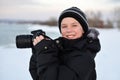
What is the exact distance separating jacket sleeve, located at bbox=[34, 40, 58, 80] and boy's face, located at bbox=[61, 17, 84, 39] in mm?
108

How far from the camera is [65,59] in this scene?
5.02ft

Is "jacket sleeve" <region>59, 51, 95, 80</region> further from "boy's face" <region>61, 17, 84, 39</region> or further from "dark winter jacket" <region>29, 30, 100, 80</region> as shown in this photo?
"boy's face" <region>61, 17, 84, 39</region>

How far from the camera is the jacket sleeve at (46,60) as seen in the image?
4.77 feet

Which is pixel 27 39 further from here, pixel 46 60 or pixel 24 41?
pixel 46 60

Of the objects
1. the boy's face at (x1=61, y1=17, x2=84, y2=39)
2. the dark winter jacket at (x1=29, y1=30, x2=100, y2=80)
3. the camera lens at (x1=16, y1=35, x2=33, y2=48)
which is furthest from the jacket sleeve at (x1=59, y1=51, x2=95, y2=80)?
the camera lens at (x1=16, y1=35, x2=33, y2=48)

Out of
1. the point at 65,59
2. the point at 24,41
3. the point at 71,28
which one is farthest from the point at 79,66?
the point at 24,41

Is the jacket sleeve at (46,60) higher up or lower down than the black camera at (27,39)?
lower down

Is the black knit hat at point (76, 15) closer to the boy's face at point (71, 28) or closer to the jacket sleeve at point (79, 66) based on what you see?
the boy's face at point (71, 28)

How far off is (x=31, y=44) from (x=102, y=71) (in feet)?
14.2

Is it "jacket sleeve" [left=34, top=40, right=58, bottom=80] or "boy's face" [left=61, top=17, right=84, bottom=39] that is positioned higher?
"boy's face" [left=61, top=17, right=84, bottom=39]

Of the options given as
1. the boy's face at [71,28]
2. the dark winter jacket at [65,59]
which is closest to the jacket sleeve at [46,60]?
the dark winter jacket at [65,59]

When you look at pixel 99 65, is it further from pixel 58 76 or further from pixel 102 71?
pixel 58 76

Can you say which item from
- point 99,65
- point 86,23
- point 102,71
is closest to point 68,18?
point 86,23

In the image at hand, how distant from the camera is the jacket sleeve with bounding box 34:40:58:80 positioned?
1.45 m
